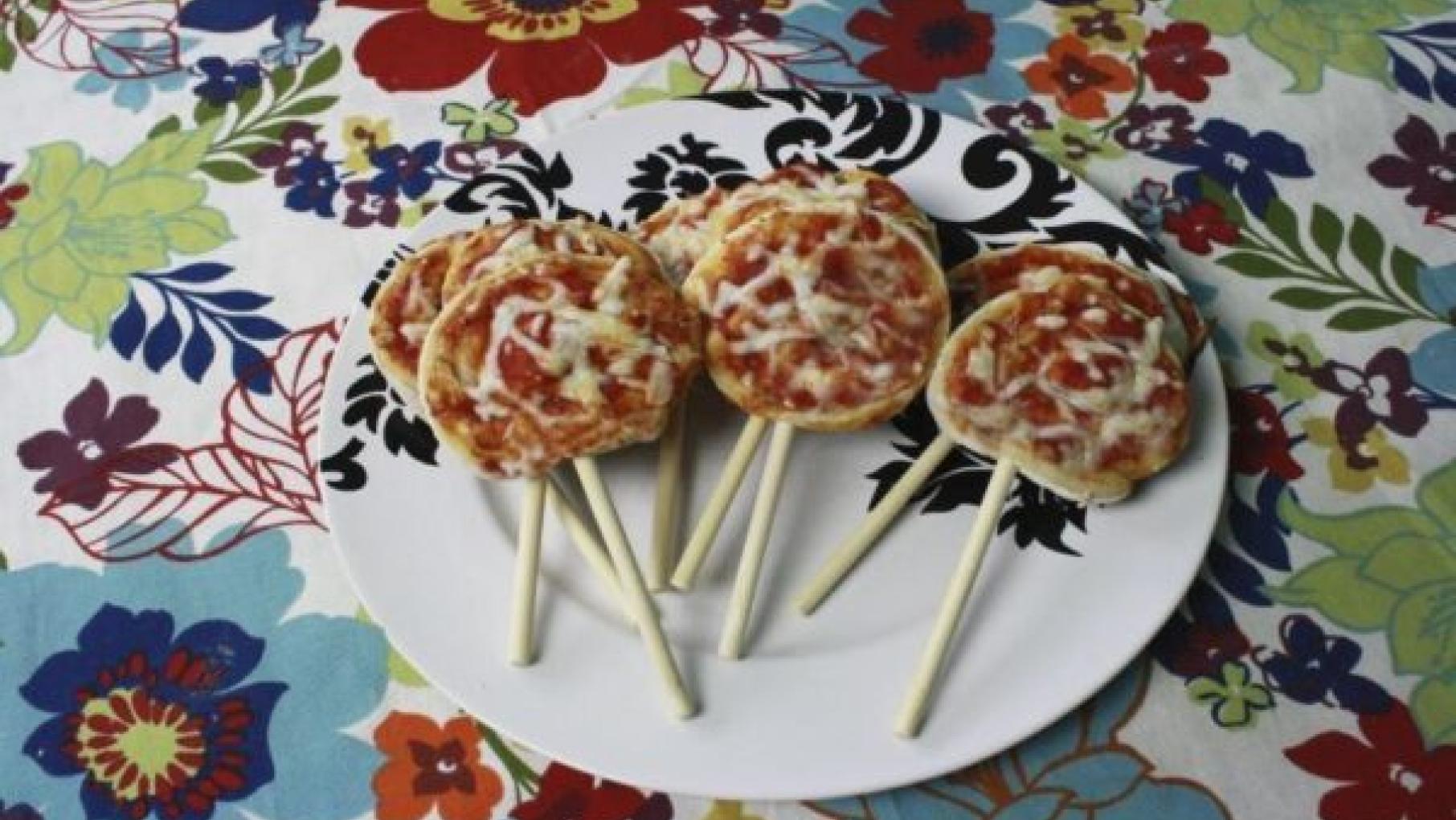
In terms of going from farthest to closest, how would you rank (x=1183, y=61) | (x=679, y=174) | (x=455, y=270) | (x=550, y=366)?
(x=1183, y=61)
(x=679, y=174)
(x=455, y=270)
(x=550, y=366)

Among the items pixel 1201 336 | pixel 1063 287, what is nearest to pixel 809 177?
pixel 1063 287

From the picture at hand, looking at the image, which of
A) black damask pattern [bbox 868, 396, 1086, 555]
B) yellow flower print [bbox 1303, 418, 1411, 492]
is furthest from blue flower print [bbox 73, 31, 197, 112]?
yellow flower print [bbox 1303, 418, 1411, 492]

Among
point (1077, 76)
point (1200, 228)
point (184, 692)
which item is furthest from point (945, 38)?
point (184, 692)

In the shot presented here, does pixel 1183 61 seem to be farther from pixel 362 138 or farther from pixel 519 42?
pixel 362 138

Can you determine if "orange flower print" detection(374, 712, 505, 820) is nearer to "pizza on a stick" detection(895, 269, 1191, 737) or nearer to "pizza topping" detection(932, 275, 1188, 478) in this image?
"pizza on a stick" detection(895, 269, 1191, 737)

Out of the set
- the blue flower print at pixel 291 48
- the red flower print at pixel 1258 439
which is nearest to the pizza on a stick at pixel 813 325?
the red flower print at pixel 1258 439

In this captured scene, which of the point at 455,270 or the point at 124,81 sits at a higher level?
the point at 455,270
